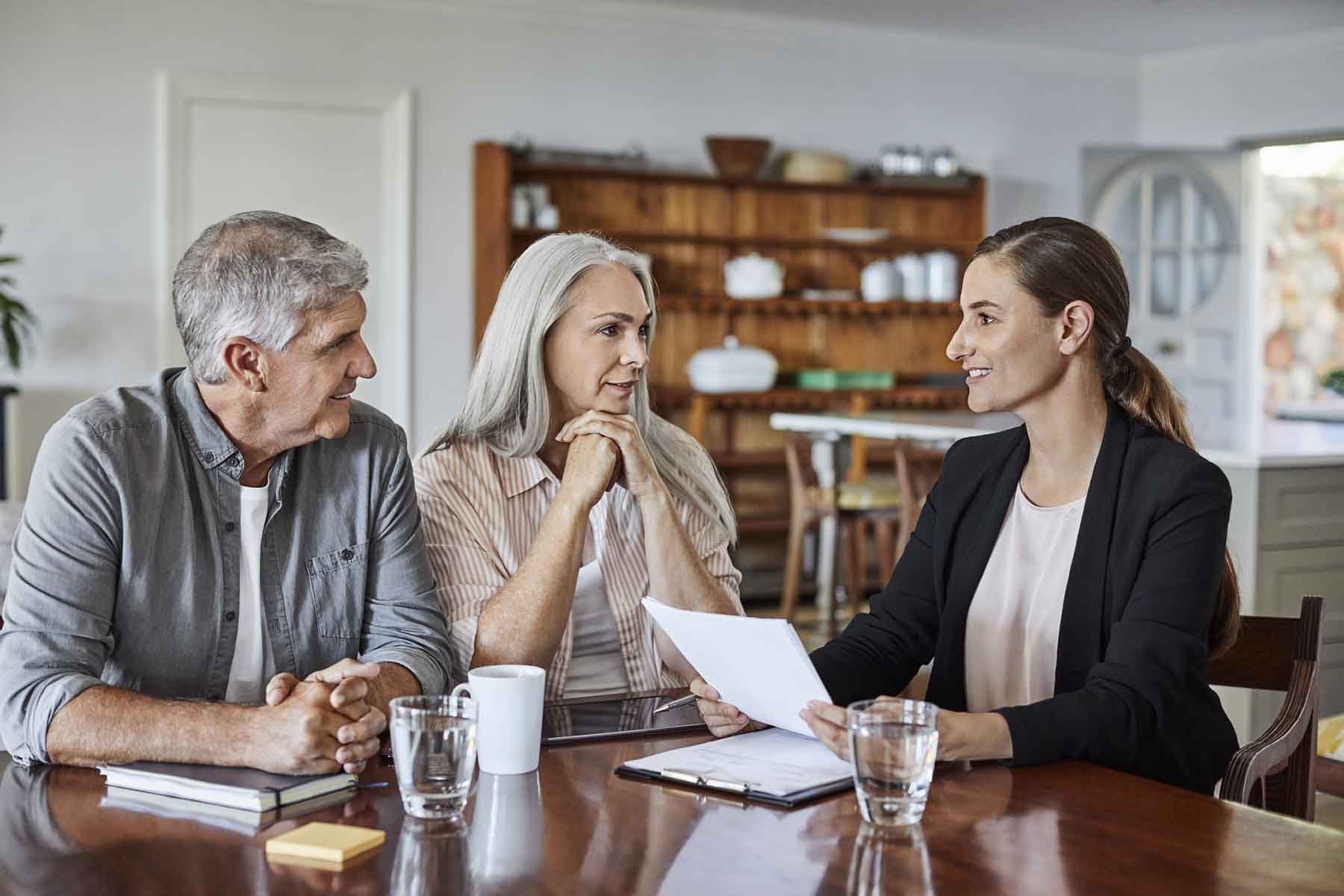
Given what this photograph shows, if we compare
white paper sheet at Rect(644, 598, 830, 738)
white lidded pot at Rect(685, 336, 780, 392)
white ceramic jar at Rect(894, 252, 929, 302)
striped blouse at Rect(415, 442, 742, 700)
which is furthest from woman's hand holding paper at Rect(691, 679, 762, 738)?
white ceramic jar at Rect(894, 252, 929, 302)

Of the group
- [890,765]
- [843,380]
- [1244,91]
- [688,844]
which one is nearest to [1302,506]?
[890,765]

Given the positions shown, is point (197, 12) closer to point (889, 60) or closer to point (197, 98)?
point (197, 98)

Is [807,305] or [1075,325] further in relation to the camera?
[807,305]

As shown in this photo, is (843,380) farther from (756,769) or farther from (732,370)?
(756,769)

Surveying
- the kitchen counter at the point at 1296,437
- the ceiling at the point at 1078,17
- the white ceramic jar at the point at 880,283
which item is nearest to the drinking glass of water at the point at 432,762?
the kitchen counter at the point at 1296,437

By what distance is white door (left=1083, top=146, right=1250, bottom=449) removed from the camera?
7984 mm

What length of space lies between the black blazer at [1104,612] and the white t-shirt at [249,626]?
2.41 feet

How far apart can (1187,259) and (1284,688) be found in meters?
6.59

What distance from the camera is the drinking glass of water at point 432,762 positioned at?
1310mm

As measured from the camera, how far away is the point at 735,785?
4.61 feet

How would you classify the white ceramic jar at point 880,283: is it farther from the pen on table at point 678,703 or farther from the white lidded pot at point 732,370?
the pen on table at point 678,703

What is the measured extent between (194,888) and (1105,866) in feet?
2.45

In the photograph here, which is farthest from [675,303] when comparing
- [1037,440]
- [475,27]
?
[1037,440]

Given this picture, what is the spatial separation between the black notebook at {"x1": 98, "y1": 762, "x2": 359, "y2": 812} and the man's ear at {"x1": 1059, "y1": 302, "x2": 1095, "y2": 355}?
3.65 feet
